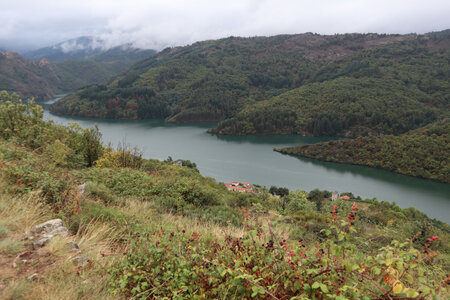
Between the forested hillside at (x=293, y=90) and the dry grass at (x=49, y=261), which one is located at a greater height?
the forested hillside at (x=293, y=90)

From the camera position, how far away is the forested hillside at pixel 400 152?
48.5 meters

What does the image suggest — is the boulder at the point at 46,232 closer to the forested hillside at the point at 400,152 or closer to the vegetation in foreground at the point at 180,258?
the vegetation in foreground at the point at 180,258

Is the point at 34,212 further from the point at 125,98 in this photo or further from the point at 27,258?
the point at 125,98

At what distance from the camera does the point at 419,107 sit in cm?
8288

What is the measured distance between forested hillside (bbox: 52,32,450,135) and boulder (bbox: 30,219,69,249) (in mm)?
72822

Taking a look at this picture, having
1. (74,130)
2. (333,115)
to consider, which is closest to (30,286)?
(74,130)

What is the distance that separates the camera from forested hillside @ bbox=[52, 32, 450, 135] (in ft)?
262

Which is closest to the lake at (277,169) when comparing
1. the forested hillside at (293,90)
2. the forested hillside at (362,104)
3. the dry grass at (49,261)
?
the forested hillside at (362,104)

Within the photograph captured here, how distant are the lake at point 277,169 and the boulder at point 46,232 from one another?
40.3 m

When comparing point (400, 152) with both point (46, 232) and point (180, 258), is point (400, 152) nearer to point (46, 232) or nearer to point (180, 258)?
point (180, 258)

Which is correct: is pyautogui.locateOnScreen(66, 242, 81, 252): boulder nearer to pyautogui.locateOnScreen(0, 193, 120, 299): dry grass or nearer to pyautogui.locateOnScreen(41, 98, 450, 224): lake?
pyautogui.locateOnScreen(0, 193, 120, 299): dry grass

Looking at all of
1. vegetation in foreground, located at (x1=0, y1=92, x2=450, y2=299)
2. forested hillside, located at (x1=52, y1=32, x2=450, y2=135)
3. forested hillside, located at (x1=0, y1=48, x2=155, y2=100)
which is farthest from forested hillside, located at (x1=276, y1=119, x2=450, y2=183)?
forested hillside, located at (x1=0, y1=48, x2=155, y2=100)

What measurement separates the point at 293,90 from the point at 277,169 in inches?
2617

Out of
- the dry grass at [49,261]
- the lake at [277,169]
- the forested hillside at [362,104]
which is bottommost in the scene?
the lake at [277,169]
